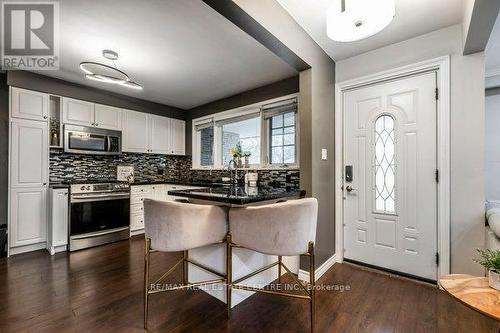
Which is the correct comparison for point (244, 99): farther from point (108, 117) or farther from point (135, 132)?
point (108, 117)

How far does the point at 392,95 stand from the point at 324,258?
1869 millimetres

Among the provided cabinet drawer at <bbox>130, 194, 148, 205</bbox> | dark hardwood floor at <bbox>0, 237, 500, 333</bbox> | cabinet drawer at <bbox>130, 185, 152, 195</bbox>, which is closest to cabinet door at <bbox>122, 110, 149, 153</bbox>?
cabinet drawer at <bbox>130, 185, 152, 195</bbox>

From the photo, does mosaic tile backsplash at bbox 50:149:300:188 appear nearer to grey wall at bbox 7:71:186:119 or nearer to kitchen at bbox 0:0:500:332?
kitchen at bbox 0:0:500:332

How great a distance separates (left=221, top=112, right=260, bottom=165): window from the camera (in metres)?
3.64

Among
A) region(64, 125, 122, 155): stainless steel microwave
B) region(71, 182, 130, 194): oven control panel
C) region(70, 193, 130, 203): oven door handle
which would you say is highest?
region(64, 125, 122, 155): stainless steel microwave

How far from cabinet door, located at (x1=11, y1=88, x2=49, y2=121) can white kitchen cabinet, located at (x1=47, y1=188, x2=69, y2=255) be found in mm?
1019

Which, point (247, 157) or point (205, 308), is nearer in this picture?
point (205, 308)

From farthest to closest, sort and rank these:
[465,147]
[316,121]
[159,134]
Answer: [159,134]
[316,121]
[465,147]

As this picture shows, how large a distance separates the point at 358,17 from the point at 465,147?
158 centimetres

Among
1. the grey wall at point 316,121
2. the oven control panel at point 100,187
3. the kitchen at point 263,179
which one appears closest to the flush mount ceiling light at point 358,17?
the kitchen at point 263,179

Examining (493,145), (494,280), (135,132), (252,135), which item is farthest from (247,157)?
(493,145)

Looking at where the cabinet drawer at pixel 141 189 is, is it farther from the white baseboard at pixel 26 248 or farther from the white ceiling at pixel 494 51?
the white ceiling at pixel 494 51

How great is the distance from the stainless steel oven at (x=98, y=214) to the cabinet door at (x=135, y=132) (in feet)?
2.46

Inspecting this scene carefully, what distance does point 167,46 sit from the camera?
2.39m
